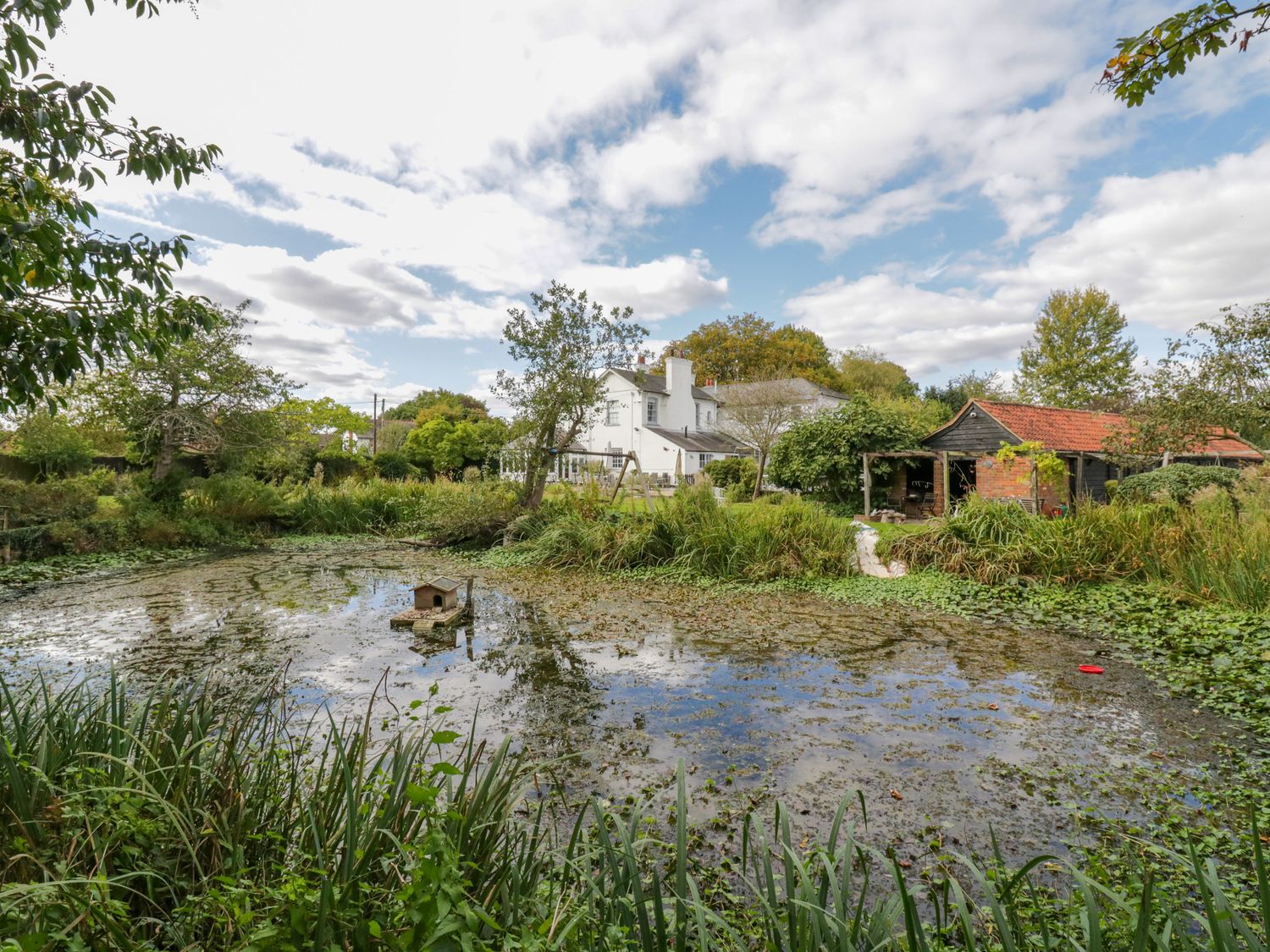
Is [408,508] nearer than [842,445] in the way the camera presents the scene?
No

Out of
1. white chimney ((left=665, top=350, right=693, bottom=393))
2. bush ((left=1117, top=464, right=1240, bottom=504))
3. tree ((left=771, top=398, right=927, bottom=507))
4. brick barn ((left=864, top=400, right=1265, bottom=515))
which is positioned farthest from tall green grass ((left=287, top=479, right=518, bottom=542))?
white chimney ((left=665, top=350, right=693, bottom=393))

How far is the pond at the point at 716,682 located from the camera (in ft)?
12.6

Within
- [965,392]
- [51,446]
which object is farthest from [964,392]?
[51,446]

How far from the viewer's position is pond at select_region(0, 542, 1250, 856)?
386 centimetres

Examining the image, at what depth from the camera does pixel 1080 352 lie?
31.8 m

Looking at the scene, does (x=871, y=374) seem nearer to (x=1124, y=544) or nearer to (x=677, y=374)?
(x=677, y=374)

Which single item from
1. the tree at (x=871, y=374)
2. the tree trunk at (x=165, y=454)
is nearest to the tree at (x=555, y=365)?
the tree trunk at (x=165, y=454)

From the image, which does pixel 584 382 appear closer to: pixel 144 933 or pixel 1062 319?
pixel 144 933

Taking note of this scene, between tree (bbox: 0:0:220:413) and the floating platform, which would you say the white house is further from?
tree (bbox: 0:0:220:413)

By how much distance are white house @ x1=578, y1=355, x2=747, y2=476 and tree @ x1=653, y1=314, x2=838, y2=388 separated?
770cm

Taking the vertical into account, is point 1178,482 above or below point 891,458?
below

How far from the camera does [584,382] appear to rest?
14.9 m

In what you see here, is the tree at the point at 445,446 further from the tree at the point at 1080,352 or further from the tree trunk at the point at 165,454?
the tree at the point at 1080,352

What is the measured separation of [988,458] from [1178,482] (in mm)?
4078
